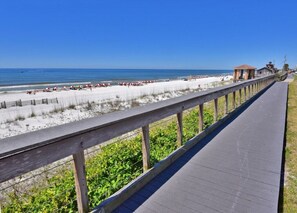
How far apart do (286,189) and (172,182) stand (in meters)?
1.61

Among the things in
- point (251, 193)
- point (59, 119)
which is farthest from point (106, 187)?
point (59, 119)

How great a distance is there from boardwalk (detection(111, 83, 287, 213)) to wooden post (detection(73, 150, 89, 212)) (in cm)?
42

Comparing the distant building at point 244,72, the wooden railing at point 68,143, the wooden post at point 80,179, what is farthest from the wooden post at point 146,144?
the distant building at point 244,72

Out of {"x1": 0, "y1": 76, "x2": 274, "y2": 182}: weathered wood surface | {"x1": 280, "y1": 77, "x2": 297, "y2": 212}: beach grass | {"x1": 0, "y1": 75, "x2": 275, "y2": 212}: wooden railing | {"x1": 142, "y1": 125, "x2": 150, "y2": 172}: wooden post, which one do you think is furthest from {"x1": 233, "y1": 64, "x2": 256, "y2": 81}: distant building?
{"x1": 0, "y1": 76, "x2": 274, "y2": 182}: weathered wood surface

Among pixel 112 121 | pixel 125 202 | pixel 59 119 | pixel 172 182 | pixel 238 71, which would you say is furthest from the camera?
pixel 238 71

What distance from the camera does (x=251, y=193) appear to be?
8.53ft

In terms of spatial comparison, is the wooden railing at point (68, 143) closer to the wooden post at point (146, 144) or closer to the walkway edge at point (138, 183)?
the wooden post at point (146, 144)

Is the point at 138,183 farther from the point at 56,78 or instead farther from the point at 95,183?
the point at 56,78

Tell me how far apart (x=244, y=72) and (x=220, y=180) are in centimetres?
3252

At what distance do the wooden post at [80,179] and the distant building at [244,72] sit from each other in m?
31.9

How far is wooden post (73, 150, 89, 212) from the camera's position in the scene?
77.4 inches

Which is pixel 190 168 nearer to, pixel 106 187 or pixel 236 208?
pixel 236 208

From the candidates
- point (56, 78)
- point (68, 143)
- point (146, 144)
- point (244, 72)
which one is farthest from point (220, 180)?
point (56, 78)

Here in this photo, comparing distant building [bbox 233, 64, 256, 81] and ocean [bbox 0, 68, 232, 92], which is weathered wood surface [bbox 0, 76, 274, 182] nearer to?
distant building [bbox 233, 64, 256, 81]
